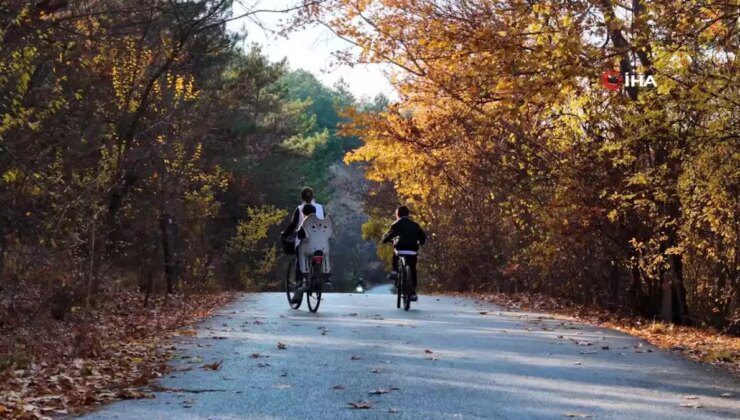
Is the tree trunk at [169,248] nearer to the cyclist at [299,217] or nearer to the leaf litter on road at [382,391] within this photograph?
the cyclist at [299,217]

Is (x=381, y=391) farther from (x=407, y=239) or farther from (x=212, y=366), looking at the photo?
(x=407, y=239)

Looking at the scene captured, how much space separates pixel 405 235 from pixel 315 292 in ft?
6.91

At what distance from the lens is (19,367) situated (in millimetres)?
9602

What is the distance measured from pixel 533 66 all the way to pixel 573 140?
575 centimetres

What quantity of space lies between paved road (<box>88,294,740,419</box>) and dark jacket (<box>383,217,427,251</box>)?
3321mm

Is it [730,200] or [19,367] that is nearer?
[19,367]

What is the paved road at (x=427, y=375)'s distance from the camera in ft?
23.5

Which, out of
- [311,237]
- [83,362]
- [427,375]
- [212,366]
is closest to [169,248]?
[311,237]

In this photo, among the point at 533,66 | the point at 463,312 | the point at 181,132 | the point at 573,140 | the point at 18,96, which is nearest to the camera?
the point at 18,96

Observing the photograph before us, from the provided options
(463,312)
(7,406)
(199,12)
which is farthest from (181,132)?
(7,406)

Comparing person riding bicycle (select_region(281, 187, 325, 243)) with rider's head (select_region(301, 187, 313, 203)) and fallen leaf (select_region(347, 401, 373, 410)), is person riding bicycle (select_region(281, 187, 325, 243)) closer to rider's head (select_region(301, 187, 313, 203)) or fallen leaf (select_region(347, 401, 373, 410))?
rider's head (select_region(301, 187, 313, 203))

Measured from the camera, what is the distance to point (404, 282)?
17.5 meters

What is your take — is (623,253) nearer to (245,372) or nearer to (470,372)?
(470,372)

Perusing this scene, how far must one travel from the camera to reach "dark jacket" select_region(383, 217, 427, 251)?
696 inches
